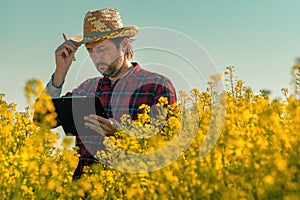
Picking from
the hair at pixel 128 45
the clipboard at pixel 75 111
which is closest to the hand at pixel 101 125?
the clipboard at pixel 75 111

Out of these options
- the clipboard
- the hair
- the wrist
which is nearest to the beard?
the hair

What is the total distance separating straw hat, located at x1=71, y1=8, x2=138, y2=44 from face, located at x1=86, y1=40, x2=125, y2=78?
3.2 inches

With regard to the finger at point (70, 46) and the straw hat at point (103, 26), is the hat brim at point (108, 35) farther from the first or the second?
the finger at point (70, 46)

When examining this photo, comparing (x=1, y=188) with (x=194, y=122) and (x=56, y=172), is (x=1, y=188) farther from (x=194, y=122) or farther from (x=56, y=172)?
(x=194, y=122)

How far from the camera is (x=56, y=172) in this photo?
391cm

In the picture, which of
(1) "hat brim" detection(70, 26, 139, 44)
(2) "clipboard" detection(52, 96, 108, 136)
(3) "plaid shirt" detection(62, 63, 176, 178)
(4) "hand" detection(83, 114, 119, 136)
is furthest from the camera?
(3) "plaid shirt" detection(62, 63, 176, 178)

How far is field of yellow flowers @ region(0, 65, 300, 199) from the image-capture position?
2.86 metres

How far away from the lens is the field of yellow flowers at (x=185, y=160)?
2.86 meters

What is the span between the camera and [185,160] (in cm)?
356

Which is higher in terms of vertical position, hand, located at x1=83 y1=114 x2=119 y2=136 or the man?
the man

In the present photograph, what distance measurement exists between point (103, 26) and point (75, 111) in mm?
1297

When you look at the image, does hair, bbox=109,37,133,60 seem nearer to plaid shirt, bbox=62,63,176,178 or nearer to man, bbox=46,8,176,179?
man, bbox=46,8,176,179

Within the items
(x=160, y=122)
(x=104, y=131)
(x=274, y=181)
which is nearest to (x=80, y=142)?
(x=104, y=131)

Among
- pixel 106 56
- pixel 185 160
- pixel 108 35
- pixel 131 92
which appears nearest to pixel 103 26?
pixel 108 35
